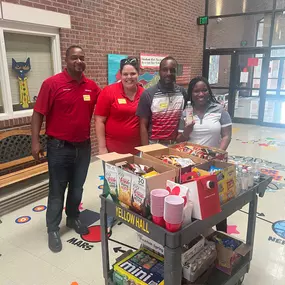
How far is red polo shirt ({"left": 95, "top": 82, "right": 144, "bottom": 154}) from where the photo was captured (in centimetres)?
241

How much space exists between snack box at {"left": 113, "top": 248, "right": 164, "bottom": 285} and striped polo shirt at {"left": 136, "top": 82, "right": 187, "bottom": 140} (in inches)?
38.6

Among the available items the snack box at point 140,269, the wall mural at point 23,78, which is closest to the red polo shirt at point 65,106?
the snack box at point 140,269

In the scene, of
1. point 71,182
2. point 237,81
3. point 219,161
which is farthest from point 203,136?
A: point 237,81

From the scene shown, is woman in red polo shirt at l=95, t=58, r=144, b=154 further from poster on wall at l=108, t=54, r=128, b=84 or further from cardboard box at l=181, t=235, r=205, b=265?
poster on wall at l=108, t=54, r=128, b=84

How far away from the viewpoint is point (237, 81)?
26.2ft

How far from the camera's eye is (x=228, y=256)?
1.75 meters

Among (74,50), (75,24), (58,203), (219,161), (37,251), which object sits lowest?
(37,251)

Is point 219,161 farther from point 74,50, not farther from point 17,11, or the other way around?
point 17,11

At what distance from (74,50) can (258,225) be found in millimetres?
2381

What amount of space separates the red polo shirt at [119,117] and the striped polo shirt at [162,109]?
5.8 inches

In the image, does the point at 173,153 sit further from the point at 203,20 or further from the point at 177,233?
the point at 203,20

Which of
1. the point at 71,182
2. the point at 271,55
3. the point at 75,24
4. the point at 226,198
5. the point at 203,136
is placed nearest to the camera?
the point at 226,198

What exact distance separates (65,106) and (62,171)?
557mm

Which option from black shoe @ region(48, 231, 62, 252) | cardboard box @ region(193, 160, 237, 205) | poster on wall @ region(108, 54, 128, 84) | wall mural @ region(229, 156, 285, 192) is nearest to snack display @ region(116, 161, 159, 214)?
cardboard box @ region(193, 160, 237, 205)
